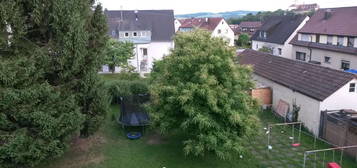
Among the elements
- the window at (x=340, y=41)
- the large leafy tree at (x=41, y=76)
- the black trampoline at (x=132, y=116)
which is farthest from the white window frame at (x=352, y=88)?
the window at (x=340, y=41)

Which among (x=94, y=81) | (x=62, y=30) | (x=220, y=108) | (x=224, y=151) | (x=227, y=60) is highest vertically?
(x=62, y=30)

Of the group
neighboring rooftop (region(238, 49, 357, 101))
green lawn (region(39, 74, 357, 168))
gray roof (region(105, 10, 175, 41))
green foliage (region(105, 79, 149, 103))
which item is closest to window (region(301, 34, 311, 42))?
neighboring rooftop (region(238, 49, 357, 101))

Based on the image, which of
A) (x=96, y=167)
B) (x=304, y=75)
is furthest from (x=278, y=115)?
(x=96, y=167)

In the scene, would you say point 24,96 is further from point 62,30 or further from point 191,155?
point 191,155

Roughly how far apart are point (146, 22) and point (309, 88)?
2448 cm

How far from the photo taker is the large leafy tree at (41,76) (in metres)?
7.62

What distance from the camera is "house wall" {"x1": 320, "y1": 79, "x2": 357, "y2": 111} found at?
496 inches

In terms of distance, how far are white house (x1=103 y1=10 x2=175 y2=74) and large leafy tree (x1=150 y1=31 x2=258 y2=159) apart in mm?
21958

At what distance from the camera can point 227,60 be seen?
918 cm

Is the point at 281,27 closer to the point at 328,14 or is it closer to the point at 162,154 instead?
the point at 328,14

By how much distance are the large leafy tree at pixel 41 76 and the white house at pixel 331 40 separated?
22.9 metres

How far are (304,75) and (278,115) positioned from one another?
2812mm

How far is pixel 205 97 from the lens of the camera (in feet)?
29.2

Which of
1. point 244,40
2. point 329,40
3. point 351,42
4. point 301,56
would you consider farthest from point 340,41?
point 244,40
